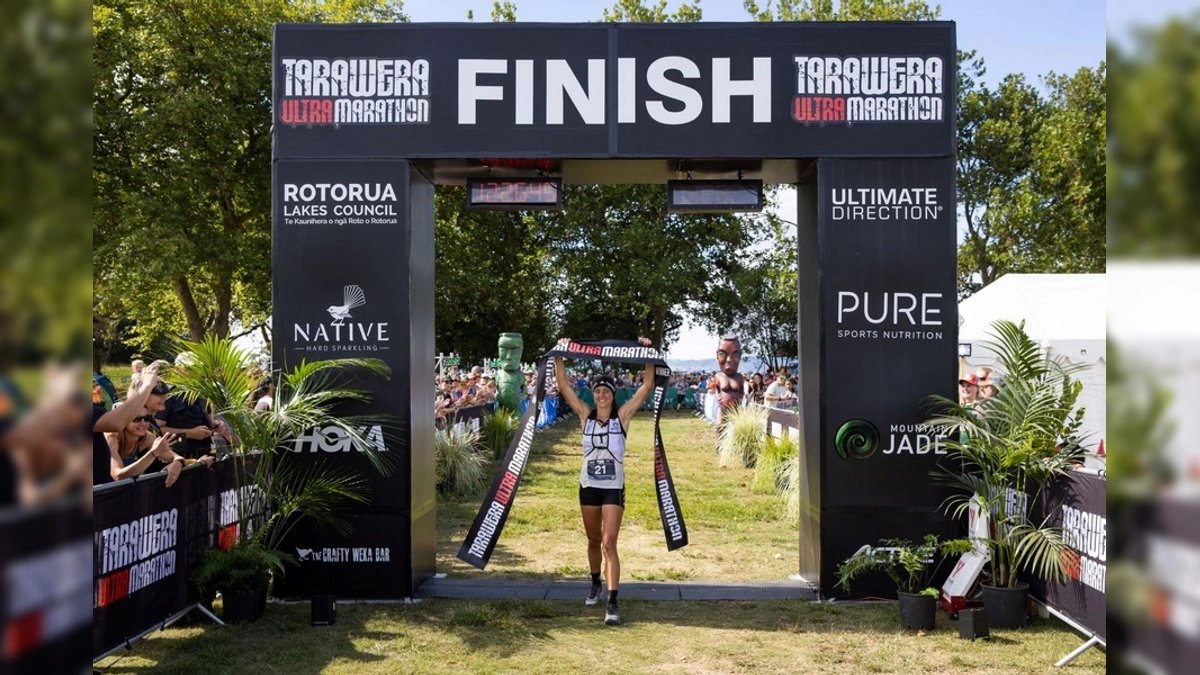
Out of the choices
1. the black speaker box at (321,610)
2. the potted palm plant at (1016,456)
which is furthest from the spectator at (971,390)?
the black speaker box at (321,610)

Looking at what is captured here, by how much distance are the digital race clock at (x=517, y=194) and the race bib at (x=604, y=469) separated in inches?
93.4

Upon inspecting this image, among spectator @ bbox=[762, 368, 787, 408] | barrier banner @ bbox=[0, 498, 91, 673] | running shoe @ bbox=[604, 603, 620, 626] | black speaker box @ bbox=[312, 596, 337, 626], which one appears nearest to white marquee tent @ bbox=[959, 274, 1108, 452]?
spectator @ bbox=[762, 368, 787, 408]

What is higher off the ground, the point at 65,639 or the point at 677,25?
the point at 677,25

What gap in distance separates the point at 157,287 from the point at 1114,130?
85.9ft

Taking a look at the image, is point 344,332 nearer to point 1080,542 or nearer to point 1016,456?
point 1016,456

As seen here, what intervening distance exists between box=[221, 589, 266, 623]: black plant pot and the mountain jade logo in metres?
4.90

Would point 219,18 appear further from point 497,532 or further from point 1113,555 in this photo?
point 1113,555

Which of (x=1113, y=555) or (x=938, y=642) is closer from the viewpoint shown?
(x=1113, y=555)

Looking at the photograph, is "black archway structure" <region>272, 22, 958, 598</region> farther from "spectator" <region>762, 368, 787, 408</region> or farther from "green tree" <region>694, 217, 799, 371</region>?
"green tree" <region>694, 217, 799, 371</region>

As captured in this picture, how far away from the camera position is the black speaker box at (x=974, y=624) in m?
7.26

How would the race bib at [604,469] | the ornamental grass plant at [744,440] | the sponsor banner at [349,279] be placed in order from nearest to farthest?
the race bib at [604,469], the sponsor banner at [349,279], the ornamental grass plant at [744,440]

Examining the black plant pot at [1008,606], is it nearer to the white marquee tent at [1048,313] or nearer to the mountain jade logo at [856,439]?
the mountain jade logo at [856,439]

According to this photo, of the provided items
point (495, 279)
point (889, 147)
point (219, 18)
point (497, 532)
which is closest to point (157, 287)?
point (219, 18)

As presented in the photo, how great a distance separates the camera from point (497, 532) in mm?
8328
